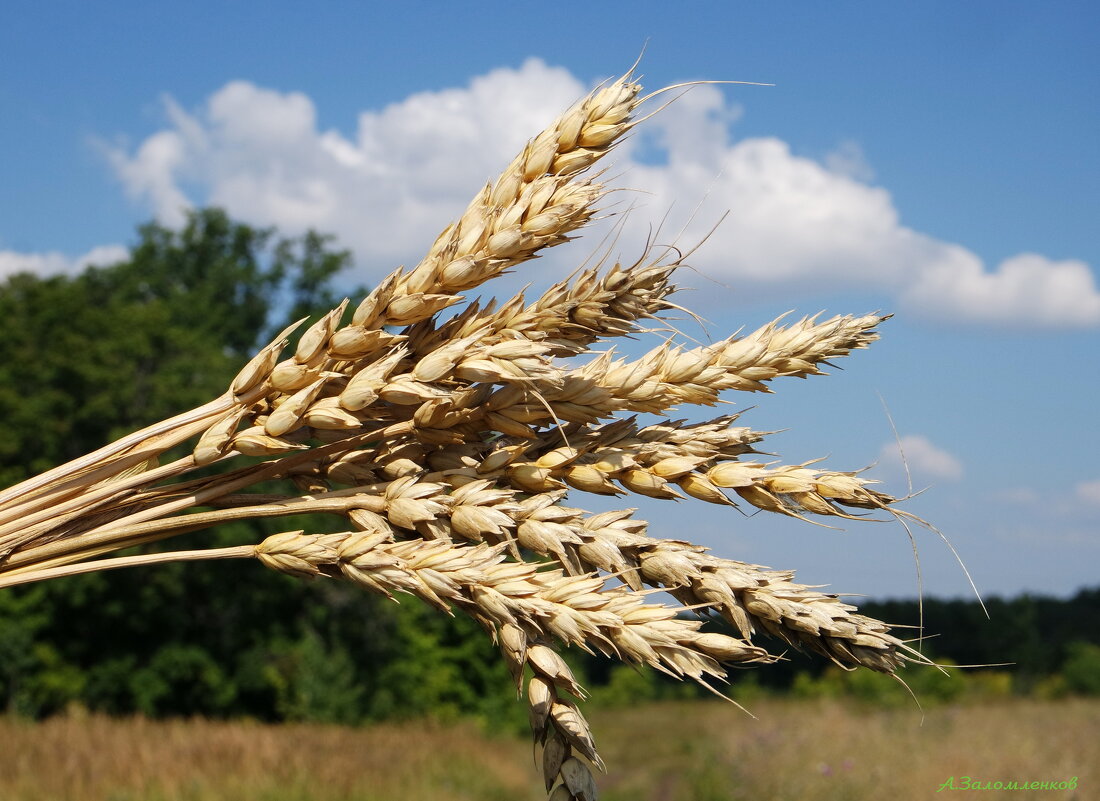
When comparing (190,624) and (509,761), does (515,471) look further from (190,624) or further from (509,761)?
(190,624)

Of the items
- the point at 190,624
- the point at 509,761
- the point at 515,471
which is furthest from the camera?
the point at 190,624

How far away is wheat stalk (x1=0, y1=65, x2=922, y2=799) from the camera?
3.76 feet

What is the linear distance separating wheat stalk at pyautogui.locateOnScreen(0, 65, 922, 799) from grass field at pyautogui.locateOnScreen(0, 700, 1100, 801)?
804cm

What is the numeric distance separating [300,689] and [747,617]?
89.7 feet

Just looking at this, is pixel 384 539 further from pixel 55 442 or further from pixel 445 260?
pixel 55 442

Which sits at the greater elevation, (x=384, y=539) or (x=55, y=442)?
(x=55, y=442)

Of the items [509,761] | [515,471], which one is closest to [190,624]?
[509,761]

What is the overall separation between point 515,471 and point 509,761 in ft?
62.0

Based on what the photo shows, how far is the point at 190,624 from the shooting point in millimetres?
28234

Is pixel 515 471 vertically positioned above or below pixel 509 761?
above

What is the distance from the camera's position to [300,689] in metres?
26.1

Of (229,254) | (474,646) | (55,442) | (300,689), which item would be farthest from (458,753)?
(229,254)

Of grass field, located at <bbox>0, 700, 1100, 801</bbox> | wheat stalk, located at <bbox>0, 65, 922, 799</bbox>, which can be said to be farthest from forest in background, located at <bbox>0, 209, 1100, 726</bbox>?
wheat stalk, located at <bbox>0, 65, 922, 799</bbox>

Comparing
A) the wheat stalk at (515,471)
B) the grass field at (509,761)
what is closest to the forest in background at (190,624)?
the grass field at (509,761)
